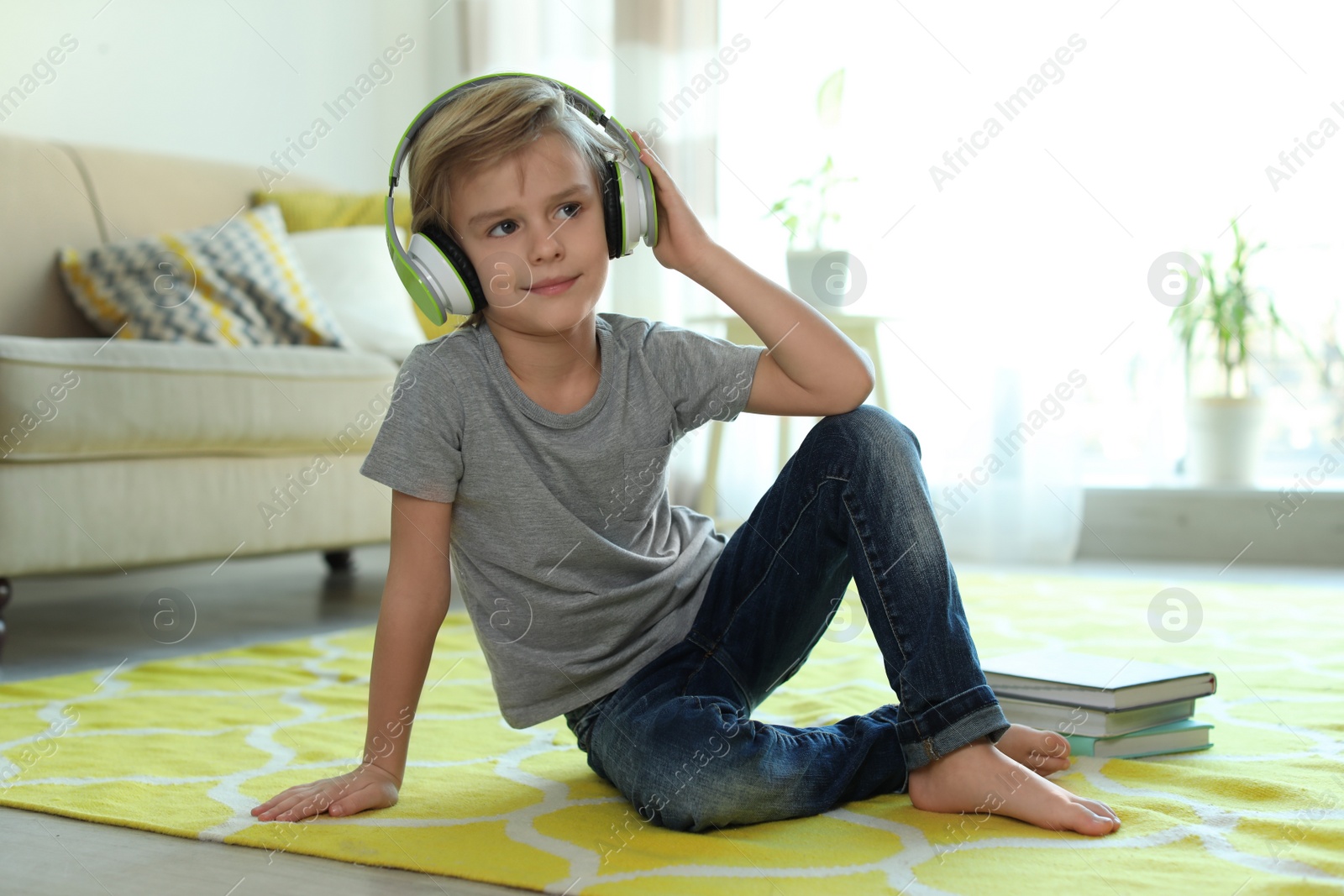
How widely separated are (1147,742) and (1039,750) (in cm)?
17

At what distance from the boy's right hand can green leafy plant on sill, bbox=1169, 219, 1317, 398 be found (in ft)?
8.18

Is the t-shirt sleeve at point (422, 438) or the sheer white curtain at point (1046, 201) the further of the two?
the sheer white curtain at point (1046, 201)

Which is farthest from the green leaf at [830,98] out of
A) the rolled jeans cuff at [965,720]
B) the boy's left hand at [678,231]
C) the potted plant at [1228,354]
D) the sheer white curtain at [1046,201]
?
the rolled jeans cuff at [965,720]

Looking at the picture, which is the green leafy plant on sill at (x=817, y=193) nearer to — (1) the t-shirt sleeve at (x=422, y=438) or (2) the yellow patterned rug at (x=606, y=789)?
(2) the yellow patterned rug at (x=606, y=789)

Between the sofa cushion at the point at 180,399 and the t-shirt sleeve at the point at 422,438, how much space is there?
35.2 inches

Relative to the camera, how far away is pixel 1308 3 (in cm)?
281

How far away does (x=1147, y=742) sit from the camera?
1.13m

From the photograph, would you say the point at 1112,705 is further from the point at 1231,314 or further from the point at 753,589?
the point at 1231,314

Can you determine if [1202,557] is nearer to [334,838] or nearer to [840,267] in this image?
[840,267]

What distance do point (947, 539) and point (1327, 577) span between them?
81 cm

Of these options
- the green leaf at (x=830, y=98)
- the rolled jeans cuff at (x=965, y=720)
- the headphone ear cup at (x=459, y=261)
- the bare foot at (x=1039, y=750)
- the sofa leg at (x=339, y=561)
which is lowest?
the sofa leg at (x=339, y=561)

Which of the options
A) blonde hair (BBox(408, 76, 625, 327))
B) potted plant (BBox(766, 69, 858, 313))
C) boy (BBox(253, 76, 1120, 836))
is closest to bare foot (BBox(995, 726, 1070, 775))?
boy (BBox(253, 76, 1120, 836))

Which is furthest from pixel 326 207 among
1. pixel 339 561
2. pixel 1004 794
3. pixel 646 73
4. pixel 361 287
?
pixel 1004 794

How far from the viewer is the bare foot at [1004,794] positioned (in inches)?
35.1
